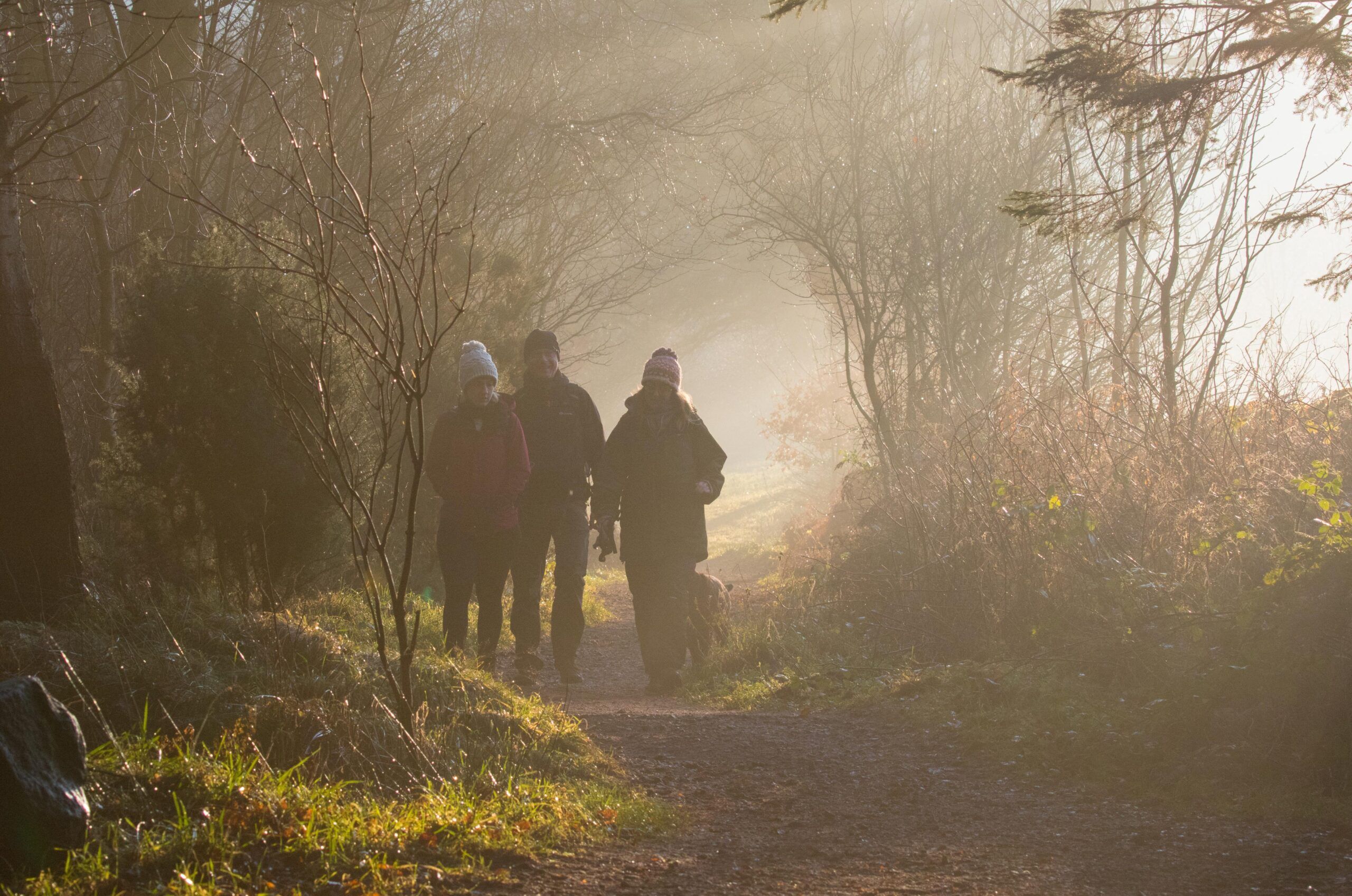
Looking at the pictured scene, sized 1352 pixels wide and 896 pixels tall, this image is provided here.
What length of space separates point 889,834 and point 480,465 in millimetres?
3441

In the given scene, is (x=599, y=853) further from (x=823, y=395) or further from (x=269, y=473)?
(x=823, y=395)

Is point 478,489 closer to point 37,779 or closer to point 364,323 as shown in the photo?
point 364,323

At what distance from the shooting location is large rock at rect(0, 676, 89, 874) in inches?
96.3

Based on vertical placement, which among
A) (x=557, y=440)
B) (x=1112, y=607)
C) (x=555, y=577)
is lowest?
(x=1112, y=607)

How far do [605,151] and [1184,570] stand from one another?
1091cm

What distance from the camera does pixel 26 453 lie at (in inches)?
194

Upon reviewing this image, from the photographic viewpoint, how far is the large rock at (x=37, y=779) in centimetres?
245

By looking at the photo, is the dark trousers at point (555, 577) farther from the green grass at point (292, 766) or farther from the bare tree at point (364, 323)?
the green grass at point (292, 766)

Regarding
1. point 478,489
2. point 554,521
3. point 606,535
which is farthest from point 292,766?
point 606,535

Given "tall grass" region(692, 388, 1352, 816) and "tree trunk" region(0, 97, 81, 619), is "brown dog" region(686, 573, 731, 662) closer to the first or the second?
"tall grass" region(692, 388, 1352, 816)

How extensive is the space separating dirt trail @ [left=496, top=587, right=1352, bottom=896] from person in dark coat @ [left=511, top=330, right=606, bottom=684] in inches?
48.9

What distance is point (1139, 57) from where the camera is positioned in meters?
6.08

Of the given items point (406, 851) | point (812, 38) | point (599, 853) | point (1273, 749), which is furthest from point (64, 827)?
point (812, 38)

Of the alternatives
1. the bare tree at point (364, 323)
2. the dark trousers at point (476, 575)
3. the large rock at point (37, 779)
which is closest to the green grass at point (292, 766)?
the large rock at point (37, 779)
